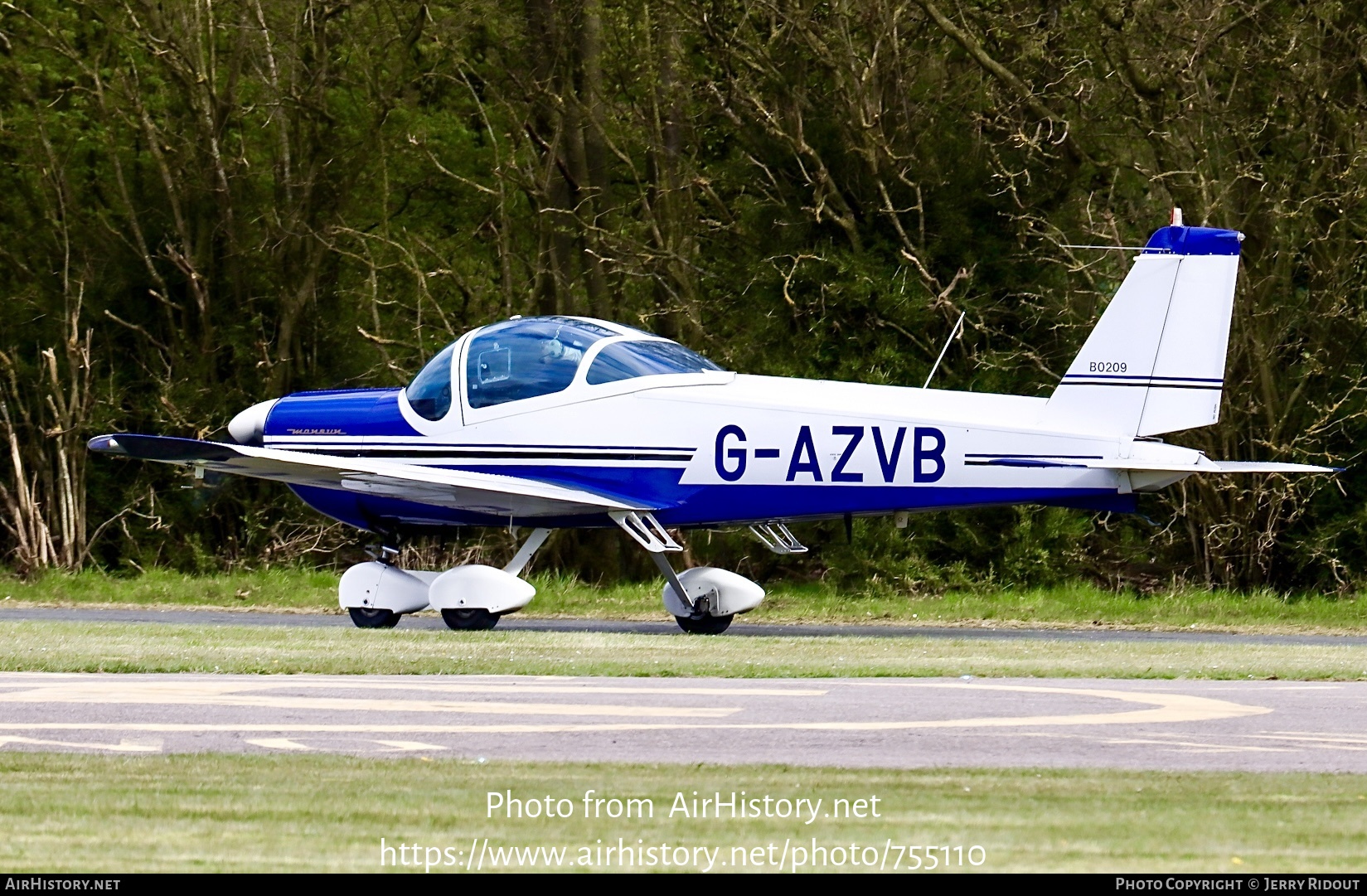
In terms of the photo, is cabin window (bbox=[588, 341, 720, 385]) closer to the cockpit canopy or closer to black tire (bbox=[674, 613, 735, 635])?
the cockpit canopy

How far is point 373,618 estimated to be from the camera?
15156mm

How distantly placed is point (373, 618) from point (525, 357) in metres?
2.42

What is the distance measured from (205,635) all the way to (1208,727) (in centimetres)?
731

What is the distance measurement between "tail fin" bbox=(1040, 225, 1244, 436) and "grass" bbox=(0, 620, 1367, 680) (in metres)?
1.67

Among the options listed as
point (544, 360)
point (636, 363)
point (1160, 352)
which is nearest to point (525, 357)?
point (544, 360)

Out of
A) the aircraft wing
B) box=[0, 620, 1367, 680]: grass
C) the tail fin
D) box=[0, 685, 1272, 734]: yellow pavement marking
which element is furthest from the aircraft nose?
box=[0, 685, 1272, 734]: yellow pavement marking

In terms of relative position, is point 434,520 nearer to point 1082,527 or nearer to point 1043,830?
point 1082,527

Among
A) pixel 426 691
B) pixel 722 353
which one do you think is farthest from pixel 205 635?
pixel 722 353

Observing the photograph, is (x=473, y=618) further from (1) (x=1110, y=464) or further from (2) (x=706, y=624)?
(1) (x=1110, y=464)

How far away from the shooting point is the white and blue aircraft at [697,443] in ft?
45.8

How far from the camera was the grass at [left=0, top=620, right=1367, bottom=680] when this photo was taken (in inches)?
435

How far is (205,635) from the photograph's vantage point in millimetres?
13195

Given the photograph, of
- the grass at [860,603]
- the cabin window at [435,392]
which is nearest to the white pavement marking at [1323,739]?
the grass at [860,603]

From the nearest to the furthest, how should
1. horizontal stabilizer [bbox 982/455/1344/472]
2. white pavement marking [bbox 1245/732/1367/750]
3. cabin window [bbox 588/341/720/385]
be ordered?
white pavement marking [bbox 1245/732/1367/750], horizontal stabilizer [bbox 982/455/1344/472], cabin window [bbox 588/341/720/385]
